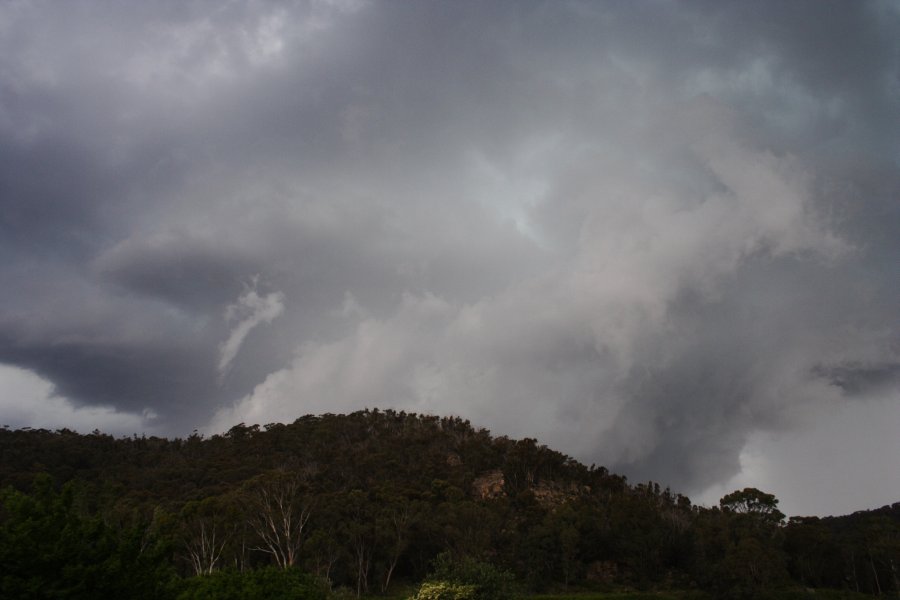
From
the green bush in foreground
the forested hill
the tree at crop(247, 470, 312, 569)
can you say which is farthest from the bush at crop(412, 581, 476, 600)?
the tree at crop(247, 470, 312, 569)

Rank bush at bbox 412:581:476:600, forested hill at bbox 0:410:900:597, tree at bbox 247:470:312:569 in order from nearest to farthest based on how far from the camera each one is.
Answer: bush at bbox 412:581:476:600 → tree at bbox 247:470:312:569 → forested hill at bbox 0:410:900:597

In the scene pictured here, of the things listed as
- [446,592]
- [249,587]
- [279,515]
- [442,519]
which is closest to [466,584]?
[446,592]

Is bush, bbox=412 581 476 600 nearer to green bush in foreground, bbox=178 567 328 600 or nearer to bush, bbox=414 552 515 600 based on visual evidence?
bush, bbox=414 552 515 600

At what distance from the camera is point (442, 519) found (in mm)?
79000

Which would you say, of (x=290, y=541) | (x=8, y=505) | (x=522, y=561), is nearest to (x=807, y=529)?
(x=522, y=561)

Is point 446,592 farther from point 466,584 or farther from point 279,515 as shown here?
point 279,515

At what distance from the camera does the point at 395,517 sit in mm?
77625

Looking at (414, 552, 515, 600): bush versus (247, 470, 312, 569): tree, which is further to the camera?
(247, 470, 312, 569): tree

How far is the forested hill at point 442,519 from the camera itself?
7112 cm

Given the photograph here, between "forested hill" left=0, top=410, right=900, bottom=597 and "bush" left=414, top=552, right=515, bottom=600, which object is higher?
"forested hill" left=0, top=410, right=900, bottom=597

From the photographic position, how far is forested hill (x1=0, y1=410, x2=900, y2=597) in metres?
71.1

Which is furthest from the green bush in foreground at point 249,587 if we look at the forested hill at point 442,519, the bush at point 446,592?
the forested hill at point 442,519

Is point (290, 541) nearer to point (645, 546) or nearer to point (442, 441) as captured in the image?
point (645, 546)

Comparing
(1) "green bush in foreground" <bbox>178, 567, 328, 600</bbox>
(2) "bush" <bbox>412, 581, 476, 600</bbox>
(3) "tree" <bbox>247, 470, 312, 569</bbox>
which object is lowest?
(1) "green bush in foreground" <bbox>178, 567, 328, 600</bbox>
